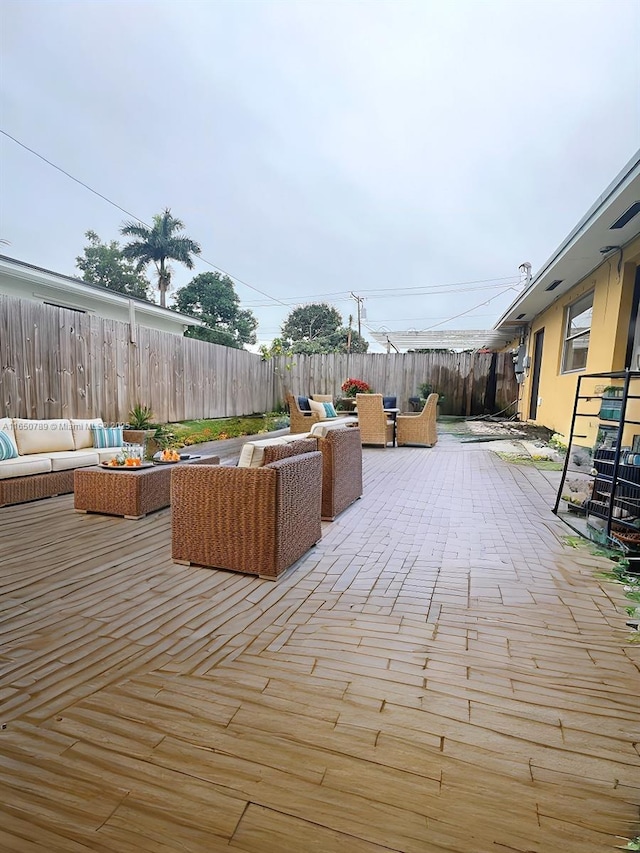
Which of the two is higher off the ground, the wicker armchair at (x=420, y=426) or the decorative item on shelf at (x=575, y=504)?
the wicker armchair at (x=420, y=426)

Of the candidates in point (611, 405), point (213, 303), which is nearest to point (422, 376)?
point (611, 405)

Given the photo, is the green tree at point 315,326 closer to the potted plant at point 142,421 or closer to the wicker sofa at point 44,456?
the potted plant at point 142,421

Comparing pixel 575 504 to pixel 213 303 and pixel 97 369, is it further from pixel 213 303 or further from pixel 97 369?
pixel 213 303

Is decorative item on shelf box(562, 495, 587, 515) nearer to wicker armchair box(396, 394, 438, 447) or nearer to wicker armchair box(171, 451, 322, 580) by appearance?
wicker armchair box(171, 451, 322, 580)

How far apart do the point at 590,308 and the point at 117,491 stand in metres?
6.79

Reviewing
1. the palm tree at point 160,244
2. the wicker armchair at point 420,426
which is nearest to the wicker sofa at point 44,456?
the wicker armchair at point 420,426

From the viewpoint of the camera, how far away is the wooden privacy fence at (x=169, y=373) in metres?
5.05

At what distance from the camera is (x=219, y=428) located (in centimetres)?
898

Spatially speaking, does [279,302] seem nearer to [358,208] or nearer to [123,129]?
[358,208]

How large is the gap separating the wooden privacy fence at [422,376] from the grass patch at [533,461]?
5.55m

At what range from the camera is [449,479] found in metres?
5.00

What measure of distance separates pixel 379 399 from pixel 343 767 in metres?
6.35

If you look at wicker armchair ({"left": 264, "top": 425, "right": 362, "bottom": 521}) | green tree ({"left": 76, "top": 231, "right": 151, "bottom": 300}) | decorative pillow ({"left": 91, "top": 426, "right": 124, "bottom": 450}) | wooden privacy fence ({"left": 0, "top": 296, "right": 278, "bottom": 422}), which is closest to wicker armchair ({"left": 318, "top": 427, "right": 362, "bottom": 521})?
wicker armchair ({"left": 264, "top": 425, "right": 362, "bottom": 521})

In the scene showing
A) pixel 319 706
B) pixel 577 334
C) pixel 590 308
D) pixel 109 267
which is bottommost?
pixel 319 706
